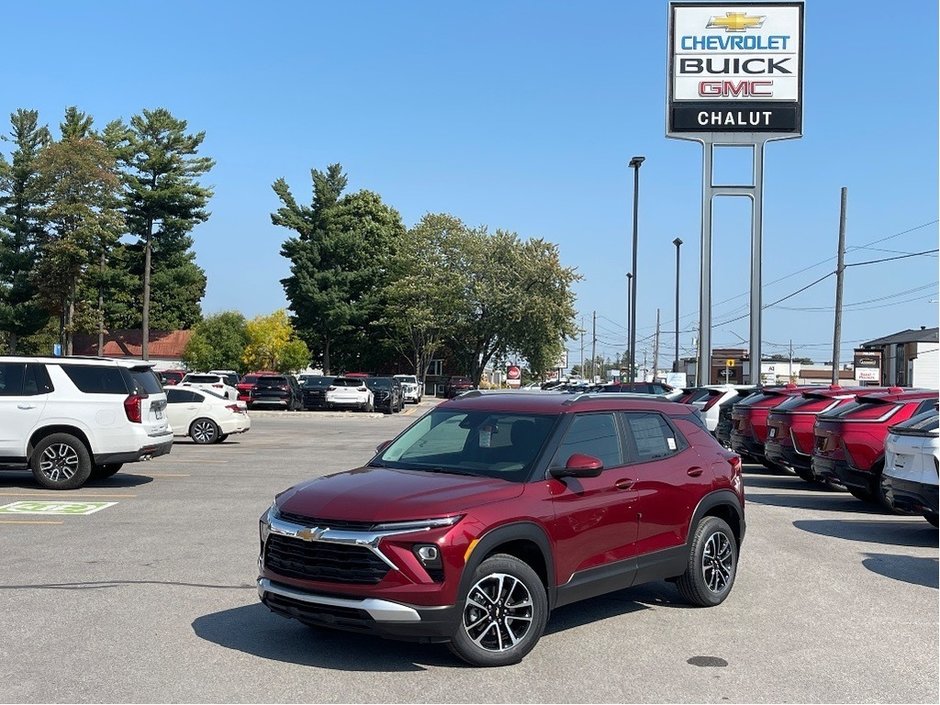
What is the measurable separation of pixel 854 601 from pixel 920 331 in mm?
86361

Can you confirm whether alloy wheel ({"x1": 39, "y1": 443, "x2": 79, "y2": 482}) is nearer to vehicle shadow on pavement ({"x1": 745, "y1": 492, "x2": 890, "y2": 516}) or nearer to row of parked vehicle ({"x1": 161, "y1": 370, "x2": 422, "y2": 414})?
vehicle shadow on pavement ({"x1": 745, "y1": 492, "x2": 890, "y2": 516})

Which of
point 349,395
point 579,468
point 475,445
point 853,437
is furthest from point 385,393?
point 579,468

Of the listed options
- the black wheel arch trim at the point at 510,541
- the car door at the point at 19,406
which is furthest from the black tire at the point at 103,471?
the black wheel arch trim at the point at 510,541

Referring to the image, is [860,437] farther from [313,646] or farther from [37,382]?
[37,382]

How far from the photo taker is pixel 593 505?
7.08m

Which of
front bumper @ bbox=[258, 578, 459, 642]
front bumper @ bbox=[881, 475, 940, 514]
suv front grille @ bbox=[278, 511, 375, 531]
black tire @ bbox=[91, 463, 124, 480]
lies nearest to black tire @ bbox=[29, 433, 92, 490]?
black tire @ bbox=[91, 463, 124, 480]

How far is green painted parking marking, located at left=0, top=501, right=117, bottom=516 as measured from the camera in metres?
13.0

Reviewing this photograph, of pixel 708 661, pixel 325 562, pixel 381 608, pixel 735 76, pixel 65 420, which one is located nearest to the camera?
pixel 381 608

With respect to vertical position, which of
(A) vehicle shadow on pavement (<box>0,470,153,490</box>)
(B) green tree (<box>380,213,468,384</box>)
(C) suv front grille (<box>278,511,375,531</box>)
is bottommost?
(A) vehicle shadow on pavement (<box>0,470,153,490</box>)

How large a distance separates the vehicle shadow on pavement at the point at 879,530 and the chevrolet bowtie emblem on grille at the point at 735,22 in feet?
77.8

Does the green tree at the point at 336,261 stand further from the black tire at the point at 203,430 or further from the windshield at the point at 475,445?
the windshield at the point at 475,445

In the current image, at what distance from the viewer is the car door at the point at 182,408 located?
25344mm

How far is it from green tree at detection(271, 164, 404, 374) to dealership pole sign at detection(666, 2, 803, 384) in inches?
1762

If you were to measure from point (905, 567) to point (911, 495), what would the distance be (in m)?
1.30
